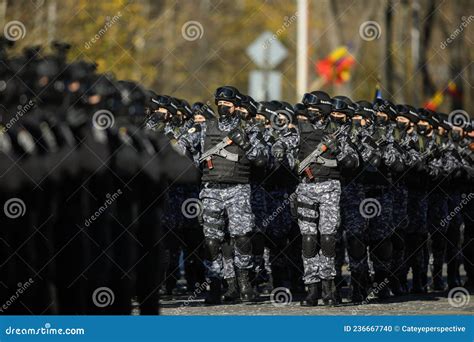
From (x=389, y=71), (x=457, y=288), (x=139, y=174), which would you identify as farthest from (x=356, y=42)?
(x=139, y=174)

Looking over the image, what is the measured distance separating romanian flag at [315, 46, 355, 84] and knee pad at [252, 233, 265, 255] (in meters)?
27.1

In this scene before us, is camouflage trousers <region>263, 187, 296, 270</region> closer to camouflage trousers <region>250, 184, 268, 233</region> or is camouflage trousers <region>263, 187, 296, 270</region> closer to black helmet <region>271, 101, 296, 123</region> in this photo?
camouflage trousers <region>250, 184, 268, 233</region>

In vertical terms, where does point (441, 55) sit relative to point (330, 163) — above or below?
above

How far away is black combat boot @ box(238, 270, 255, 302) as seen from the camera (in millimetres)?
18766

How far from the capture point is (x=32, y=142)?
12250 mm

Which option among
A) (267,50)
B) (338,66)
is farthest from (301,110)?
(338,66)

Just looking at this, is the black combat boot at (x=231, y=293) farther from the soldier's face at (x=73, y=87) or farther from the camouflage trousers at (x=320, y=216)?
the soldier's face at (x=73, y=87)

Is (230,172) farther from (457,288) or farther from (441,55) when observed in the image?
(441,55)

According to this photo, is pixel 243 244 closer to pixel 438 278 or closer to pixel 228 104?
pixel 228 104

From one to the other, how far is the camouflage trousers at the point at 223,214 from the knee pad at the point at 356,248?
1.20 metres

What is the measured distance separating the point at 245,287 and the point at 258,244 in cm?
107

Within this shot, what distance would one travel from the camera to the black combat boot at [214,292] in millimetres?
18656

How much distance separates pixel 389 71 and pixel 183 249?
27447mm

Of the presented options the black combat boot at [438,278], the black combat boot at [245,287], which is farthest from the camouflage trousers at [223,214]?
the black combat boot at [438,278]
